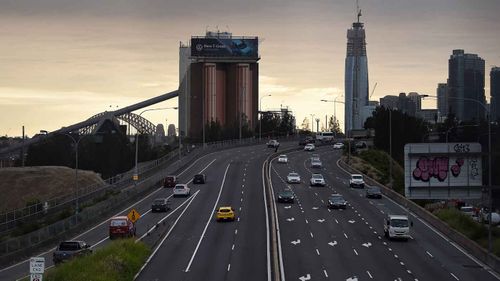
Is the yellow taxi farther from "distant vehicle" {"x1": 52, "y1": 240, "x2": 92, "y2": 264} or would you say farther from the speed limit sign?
the speed limit sign

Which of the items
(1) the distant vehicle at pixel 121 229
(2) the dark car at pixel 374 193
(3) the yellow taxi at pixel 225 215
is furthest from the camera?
(2) the dark car at pixel 374 193

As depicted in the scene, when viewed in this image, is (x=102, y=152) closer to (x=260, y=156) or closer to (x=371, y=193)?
(x=260, y=156)

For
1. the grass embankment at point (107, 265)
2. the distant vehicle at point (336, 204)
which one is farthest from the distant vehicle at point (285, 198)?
the grass embankment at point (107, 265)

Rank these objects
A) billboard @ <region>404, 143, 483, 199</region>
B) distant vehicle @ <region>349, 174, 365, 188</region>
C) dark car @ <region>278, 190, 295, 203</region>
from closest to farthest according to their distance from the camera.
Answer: billboard @ <region>404, 143, 483, 199</region>
dark car @ <region>278, 190, 295, 203</region>
distant vehicle @ <region>349, 174, 365, 188</region>

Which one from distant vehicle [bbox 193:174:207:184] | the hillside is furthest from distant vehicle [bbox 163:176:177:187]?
the hillside

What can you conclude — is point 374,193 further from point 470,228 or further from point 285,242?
point 285,242

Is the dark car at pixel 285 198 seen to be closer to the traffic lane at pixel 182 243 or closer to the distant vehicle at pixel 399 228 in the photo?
the traffic lane at pixel 182 243

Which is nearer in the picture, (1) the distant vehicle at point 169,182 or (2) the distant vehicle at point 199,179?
(1) the distant vehicle at point 169,182

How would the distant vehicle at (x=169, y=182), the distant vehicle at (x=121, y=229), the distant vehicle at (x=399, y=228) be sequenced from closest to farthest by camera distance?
1. the distant vehicle at (x=399, y=228)
2. the distant vehicle at (x=121, y=229)
3. the distant vehicle at (x=169, y=182)
